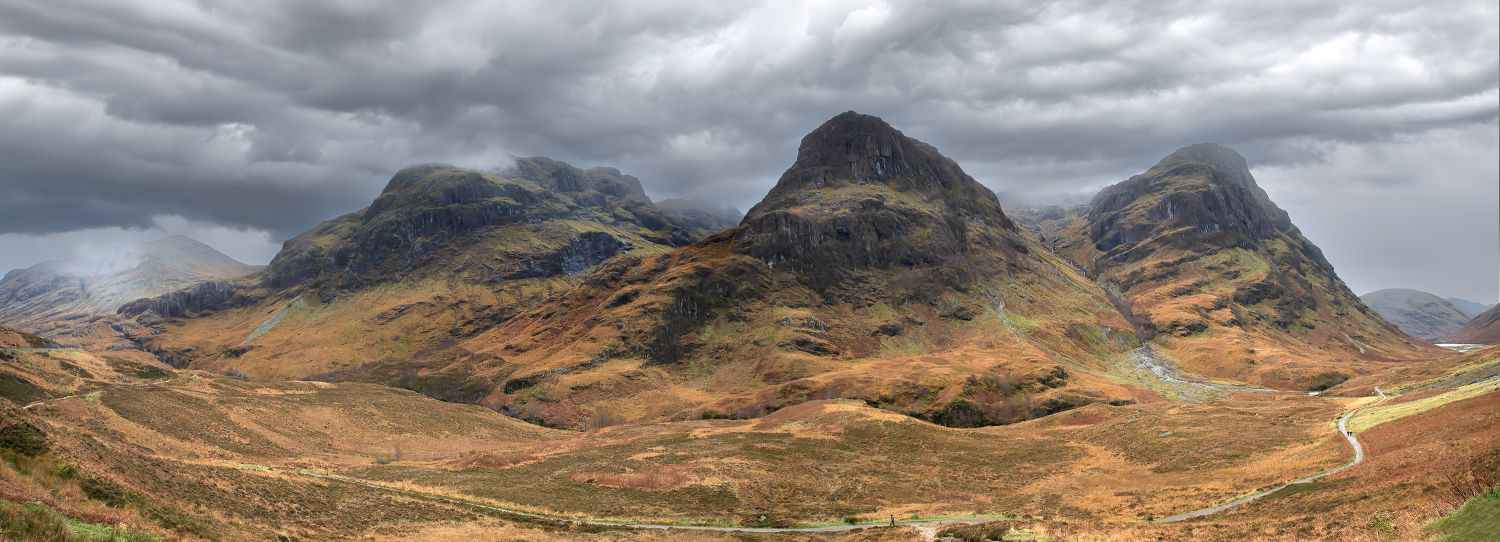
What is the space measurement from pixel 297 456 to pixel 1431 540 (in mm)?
94740

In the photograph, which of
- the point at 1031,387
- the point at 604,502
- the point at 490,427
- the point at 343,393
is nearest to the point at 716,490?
the point at 604,502

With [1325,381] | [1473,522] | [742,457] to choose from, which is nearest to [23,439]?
[1473,522]

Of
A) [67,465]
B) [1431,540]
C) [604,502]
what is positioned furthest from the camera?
[604,502]

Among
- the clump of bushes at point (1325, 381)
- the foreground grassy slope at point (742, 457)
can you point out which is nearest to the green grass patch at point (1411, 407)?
the foreground grassy slope at point (742, 457)

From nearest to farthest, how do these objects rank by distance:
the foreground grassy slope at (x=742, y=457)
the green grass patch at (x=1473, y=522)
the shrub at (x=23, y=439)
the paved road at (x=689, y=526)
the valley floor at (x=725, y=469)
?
the green grass patch at (x=1473, y=522), the shrub at (x=23, y=439), the valley floor at (x=725, y=469), the paved road at (x=689, y=526), the foreground grassy slope at (x=742, y=457)

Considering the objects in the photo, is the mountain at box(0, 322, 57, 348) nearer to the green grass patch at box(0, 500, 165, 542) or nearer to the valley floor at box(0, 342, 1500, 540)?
the valley floor at box(0, 342, 1500, 540)

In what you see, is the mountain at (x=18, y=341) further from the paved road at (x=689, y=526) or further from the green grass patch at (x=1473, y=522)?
the green grass patch at (x=1473, y=522)

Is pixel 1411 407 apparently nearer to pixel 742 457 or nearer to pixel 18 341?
pixel 742 457

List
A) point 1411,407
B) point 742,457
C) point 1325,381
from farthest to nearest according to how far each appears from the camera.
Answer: point 1325,381 < point 742,457 < point 1411,407

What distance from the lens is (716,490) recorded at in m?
69.4

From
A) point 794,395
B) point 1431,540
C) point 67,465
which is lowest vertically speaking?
point 794,395

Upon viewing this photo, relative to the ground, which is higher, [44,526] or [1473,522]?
[44,526]

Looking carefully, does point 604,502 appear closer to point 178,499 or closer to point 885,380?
point 178,499

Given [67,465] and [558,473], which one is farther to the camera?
[558,473]
